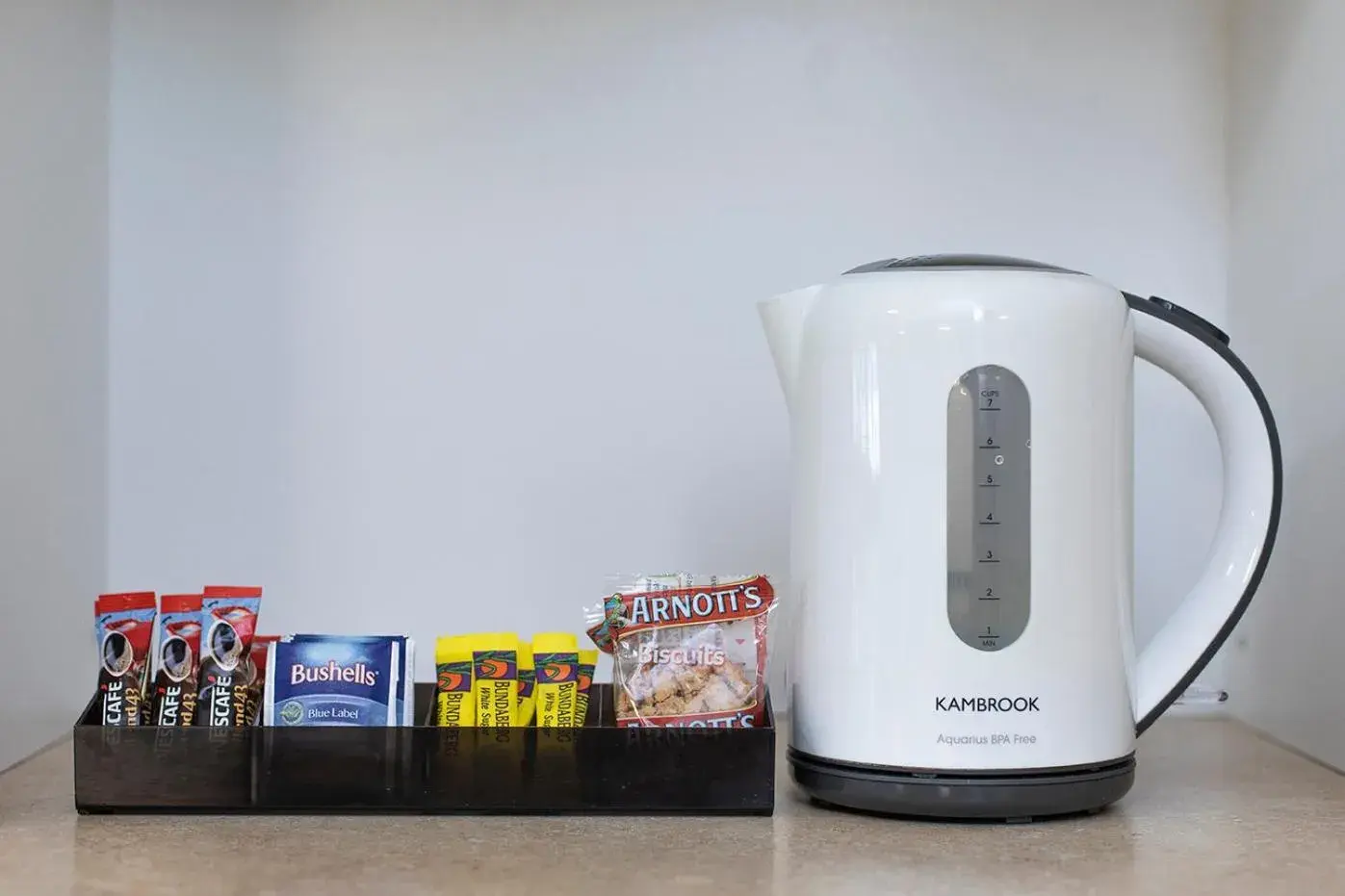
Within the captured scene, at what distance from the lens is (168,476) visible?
1.12m

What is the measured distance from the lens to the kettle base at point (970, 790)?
A: 29.3 inches

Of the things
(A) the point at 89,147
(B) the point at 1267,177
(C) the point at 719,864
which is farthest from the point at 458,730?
(B) the point at 1267,177

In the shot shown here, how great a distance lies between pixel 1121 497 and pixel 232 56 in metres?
0.81

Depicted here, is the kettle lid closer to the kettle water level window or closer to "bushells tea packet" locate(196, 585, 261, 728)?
the kettle water level window

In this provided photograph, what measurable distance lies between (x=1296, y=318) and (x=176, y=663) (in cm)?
83

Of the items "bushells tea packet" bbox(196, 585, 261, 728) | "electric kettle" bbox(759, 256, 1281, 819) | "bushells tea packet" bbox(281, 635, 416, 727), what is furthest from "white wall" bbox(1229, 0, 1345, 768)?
"bushells tea packet" bbox(196, 585, 261, 728)

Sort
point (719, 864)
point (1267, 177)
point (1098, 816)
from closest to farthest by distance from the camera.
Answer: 1. point (719, 864)
2. point (1098, 816)
3. point (1267, 177)

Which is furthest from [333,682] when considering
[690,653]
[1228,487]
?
[1228,487]

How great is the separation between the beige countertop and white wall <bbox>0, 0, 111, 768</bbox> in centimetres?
18

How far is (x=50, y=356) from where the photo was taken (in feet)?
3.29

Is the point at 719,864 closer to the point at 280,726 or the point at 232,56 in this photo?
the point at 280,726

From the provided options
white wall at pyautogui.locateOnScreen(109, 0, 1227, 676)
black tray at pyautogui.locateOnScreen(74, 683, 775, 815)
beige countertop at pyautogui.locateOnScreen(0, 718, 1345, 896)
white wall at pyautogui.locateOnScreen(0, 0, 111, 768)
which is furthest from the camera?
white wall at pyautogui.locateOnScreen(109, 0, 1227, 676)

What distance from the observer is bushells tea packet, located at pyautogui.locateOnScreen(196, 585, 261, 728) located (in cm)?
81

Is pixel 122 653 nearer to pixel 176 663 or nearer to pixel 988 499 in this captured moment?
pixel 176 663
